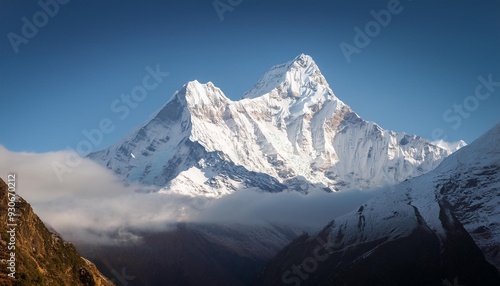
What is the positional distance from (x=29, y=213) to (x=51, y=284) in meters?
25.7

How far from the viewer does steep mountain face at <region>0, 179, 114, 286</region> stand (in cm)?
12138

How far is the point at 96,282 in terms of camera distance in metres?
156

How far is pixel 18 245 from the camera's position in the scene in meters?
128

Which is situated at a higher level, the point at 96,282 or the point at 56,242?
the point at 56,242

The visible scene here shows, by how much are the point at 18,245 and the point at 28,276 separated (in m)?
10.3

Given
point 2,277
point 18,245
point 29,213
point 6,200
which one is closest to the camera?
point 2,277

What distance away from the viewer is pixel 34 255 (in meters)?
Answer: 136

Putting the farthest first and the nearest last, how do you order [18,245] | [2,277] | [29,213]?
[29,213], [18,245], [2,277]

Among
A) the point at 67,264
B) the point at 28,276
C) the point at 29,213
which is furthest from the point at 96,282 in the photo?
the point at 28,276

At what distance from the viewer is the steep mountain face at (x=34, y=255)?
12138cm

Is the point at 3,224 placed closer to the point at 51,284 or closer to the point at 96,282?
the point at 51,284

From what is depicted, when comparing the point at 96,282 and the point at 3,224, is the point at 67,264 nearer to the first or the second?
the point at 96,282

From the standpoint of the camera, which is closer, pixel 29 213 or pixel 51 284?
pixel 51 284

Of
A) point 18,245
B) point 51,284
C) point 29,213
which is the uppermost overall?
point 29,213
